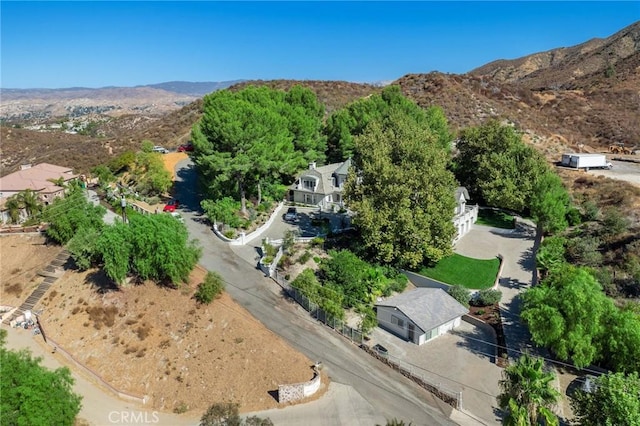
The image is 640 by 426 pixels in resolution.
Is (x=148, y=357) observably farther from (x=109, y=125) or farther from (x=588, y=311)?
(x=109, y=125)

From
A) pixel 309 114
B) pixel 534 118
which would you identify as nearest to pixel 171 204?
pixel 309 114

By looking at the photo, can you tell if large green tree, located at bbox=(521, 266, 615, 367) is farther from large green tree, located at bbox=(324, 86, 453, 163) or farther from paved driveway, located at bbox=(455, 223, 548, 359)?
large green tree, located at bbox=(324, 86, 453, 163)

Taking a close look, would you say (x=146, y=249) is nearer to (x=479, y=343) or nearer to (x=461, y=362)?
(x=461, y=362)

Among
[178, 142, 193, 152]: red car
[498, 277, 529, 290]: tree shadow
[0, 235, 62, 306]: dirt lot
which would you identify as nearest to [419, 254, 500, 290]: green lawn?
[498, 277, 529, 290]: tree shadow

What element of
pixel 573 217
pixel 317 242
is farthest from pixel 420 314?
pixel 573 217

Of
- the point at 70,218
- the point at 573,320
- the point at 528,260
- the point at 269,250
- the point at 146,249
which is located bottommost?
the point at 528,260
